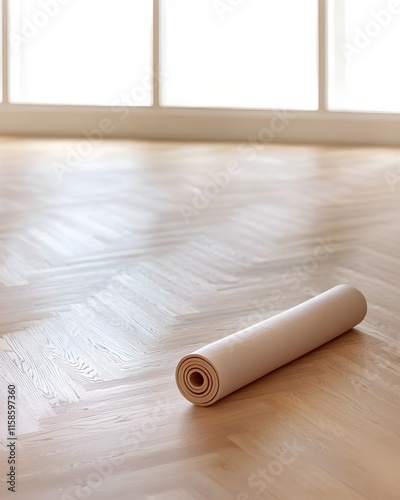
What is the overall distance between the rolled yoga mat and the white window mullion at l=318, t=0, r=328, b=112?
4.52m

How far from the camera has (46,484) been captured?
218 centimetres

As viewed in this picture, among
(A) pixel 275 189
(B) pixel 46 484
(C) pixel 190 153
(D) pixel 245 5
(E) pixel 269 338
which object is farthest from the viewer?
(D) pixel 245 5

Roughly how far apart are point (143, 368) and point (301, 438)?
2.18 ft

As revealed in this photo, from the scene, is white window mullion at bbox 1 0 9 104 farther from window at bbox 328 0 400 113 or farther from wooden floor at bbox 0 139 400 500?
window at bbox 328 0 400 113

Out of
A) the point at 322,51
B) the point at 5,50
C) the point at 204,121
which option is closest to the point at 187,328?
the point at 322,51

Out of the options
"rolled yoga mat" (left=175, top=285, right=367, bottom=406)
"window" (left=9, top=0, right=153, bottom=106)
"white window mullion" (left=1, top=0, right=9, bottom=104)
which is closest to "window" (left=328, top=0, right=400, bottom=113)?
"window" (left=9, top=0, right=153, bottom=106)

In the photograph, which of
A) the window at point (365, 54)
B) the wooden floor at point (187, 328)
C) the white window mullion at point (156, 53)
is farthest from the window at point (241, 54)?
the wooden floor at point (187, 328)

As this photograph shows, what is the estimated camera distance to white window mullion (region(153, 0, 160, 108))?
7.84 metres

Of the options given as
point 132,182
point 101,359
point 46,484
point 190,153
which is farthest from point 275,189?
point 46,484

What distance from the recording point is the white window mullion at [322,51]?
7.44 meters

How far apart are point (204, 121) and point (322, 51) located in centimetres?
114

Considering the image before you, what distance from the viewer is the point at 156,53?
786 centimetres

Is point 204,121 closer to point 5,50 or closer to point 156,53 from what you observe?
point 156,53

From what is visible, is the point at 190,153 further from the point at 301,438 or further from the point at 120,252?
the point at 301,438
